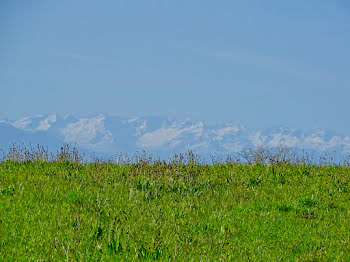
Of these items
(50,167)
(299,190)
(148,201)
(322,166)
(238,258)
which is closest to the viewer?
(238,258)

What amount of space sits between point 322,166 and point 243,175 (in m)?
3.73

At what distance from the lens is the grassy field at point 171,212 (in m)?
7.43

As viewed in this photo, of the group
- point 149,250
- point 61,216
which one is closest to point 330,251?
point 149,250

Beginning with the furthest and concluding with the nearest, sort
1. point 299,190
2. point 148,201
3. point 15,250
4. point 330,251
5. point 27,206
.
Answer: point 299,190, point 148,201, point 27,206, point 330,251, point 15,250

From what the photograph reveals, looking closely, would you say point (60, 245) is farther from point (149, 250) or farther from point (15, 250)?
point (149, 250)

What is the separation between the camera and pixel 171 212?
9750 millimetres

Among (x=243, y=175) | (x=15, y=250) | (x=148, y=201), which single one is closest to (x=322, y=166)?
(x=243, y=175)

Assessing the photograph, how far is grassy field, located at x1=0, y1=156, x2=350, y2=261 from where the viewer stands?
7.43m

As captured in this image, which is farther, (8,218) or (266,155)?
(266,155)

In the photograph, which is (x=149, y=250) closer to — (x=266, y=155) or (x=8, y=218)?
(x=8, y=218)

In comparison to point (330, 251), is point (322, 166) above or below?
above

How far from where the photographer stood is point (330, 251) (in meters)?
8.26

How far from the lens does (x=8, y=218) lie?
27.7ft

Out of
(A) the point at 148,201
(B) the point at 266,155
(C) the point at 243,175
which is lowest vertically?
(A) the point at 148,201
